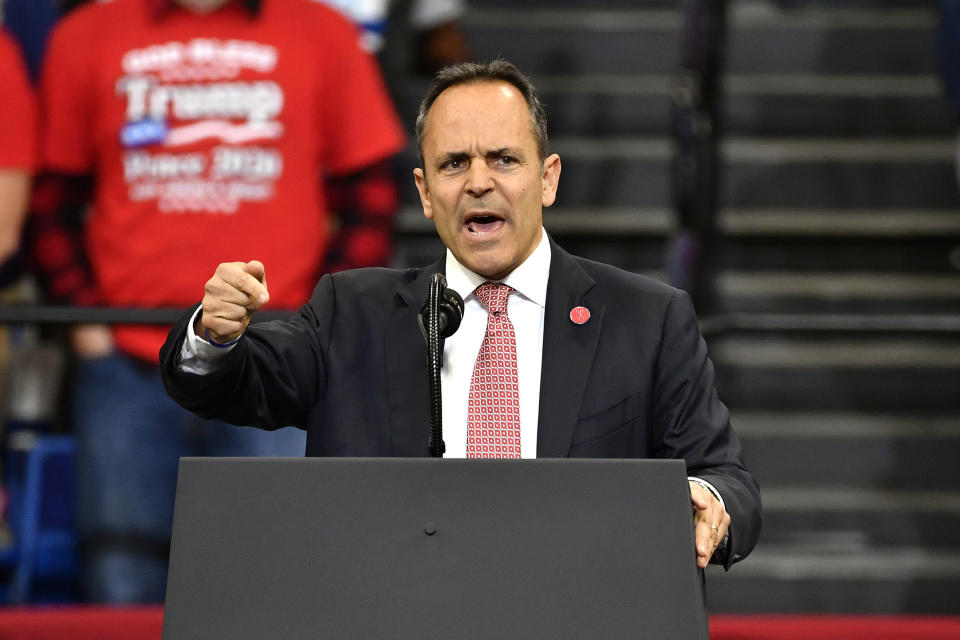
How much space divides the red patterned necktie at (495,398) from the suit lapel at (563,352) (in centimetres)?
4

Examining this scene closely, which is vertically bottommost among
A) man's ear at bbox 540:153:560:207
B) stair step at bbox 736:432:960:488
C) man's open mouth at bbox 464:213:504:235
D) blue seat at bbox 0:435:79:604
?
blue seat at bbox 0:435:79:604

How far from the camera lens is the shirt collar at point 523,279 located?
1999mm

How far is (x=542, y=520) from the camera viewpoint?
1.34 meters

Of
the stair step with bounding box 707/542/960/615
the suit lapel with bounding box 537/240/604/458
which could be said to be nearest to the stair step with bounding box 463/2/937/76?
the stair step with bounding box 707/542/960/615

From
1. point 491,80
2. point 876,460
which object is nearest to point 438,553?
point 491,80

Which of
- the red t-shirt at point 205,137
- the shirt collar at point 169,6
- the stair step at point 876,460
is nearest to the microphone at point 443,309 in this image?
the red t-shirt at point 205,137

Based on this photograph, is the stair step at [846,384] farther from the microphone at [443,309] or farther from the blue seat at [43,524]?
the microphone at [443,309]

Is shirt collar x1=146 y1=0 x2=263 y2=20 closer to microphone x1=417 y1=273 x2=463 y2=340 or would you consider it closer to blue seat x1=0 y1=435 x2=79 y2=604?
blue seat x1=0 y1=435 x2=79 y2=604

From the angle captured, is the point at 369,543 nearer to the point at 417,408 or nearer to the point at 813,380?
the point at 417,408

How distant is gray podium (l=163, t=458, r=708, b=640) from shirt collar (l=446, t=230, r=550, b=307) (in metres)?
0.66

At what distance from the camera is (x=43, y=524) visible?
A: 3725 mm

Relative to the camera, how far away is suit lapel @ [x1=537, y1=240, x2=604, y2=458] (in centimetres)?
186

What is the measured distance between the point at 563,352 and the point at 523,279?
0.45 feet

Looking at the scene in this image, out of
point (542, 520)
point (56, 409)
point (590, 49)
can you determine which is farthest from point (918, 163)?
point (542, 520)
